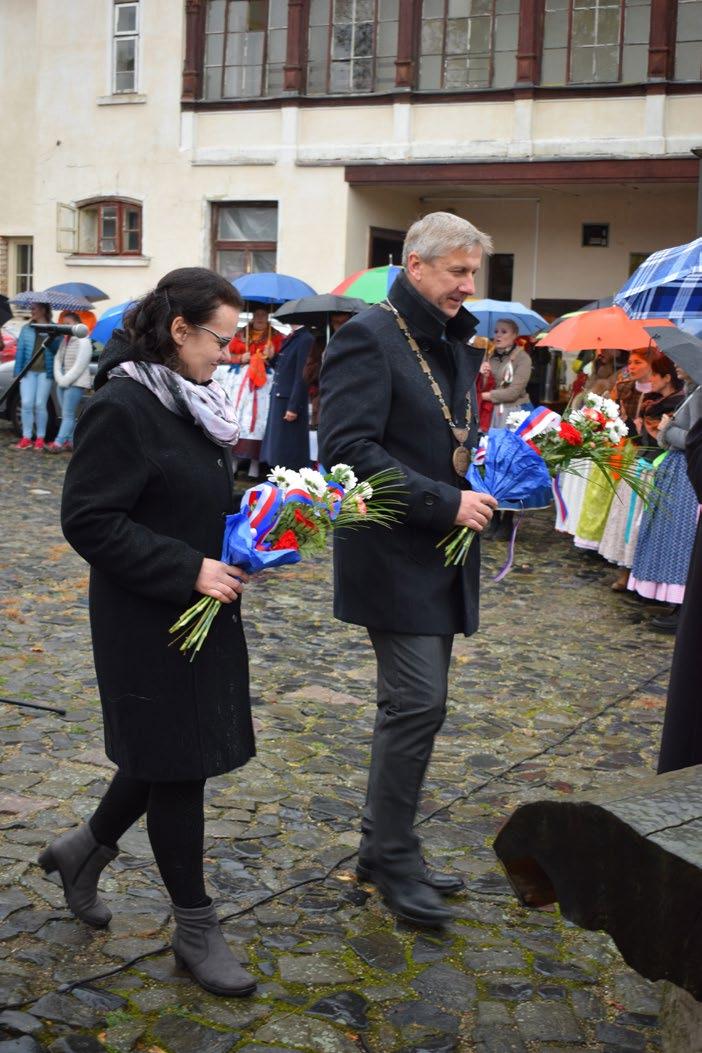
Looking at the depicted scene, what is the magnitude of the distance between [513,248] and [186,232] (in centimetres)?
592

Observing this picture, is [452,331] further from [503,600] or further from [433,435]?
[503,600]

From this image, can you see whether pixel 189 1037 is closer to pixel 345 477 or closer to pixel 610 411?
pixel 345 477

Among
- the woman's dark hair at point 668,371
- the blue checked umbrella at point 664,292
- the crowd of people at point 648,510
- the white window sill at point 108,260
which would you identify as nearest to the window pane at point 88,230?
the white window sill at point 108,260

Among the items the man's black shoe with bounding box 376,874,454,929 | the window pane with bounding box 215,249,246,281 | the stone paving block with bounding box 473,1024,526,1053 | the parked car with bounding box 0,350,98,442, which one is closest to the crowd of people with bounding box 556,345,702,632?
the man's black shoe with bounding box 376,874,454,929

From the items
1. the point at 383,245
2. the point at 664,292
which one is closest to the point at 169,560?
the point at 664,292

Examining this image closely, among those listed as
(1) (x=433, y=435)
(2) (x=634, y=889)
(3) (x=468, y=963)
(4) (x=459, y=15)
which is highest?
(4) (x=459, y=15)

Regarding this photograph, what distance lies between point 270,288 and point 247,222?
27.5ft

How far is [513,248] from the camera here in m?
22.9

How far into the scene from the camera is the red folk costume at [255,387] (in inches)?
591

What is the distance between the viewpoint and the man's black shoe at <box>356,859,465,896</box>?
14.1ft

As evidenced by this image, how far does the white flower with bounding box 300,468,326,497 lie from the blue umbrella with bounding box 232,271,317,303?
40.7ft

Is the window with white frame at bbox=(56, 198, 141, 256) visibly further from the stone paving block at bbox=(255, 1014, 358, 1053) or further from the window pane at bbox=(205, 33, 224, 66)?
the stone paving block at bbox=(255, 1014, 358, 1053)

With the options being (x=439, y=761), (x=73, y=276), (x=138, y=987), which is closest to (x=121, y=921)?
(x=138, y=987)

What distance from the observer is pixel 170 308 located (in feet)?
11.5
